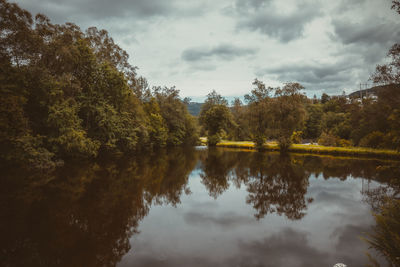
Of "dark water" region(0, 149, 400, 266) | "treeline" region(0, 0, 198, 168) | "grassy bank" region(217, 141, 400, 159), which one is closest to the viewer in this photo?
"dark water" region(0, 149, 400, 266)

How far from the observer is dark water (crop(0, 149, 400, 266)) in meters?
6.48

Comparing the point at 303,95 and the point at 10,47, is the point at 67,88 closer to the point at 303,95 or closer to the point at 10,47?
the point at 10,47

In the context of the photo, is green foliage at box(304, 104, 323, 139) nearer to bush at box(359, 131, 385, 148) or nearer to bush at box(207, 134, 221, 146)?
bush at box(207, 134, 221, 146)

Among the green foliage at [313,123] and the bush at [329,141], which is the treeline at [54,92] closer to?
the bush at [329,141]

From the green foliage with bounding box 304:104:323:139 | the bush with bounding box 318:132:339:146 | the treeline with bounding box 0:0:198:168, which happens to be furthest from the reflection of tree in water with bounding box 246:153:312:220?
the green foliage with bounding box 304:104:323:139

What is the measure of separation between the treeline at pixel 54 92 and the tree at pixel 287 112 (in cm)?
2190

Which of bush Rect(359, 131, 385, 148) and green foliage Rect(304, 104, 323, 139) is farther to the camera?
green foliage Rect(304, 104, 323, 139)

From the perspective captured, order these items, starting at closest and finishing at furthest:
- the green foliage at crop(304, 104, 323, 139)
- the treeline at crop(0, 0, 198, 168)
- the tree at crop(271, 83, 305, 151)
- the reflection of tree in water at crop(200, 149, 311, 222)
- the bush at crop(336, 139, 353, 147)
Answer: the reflection of tree in water at crop(200, 149, 311, 222), the treeline at crop(0, 0, 198, 168), the tree at crop(271, 83, 305, 151), the bush at crop(336, 139, 353, 147), the green foliage at crop(304, 104, 323, 139)

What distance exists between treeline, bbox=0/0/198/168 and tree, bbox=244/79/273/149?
65.1 feet

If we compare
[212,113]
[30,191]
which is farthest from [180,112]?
[30,191]

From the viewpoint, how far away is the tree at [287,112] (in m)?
35.9

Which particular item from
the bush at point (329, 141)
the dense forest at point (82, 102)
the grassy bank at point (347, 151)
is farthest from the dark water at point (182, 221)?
the bush at point (329, 141)

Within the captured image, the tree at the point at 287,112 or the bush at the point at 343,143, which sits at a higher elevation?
the tree at the point at 287,112

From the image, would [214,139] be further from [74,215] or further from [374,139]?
[74,215]
